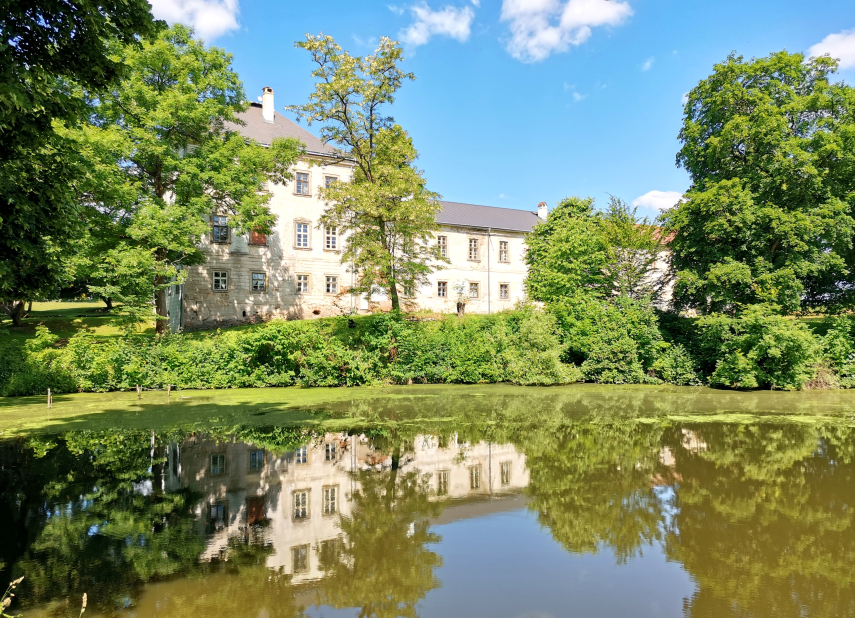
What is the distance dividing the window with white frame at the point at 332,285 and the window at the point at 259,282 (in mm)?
3933

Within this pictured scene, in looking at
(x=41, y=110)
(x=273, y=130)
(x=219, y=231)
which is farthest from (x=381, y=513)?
(x=273, y=130)

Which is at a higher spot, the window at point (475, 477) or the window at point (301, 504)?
the window at point (301, 504)

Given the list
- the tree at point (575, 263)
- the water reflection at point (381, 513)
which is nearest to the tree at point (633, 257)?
the tree at point (575, 263)

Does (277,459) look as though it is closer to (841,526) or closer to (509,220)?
(841,526)

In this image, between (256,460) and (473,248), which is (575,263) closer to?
(473,248)

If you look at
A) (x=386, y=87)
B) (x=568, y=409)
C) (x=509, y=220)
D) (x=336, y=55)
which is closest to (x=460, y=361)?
(x=568, y=409)

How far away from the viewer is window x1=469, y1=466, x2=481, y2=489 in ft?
24.9

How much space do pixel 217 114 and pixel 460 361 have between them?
16.3 metres

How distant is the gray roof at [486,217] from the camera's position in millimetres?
38750

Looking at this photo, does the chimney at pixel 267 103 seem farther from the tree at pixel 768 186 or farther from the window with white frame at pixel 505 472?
the window with white frame at pixel 505 472

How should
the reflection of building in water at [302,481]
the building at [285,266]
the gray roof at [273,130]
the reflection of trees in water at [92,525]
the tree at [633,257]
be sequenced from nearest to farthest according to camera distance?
the reflection of trees in water at [92,525]
the reflection of building in water at [302,481]
the tree at [633,257]
the building at [285,266]
the gray roof at [273,130]

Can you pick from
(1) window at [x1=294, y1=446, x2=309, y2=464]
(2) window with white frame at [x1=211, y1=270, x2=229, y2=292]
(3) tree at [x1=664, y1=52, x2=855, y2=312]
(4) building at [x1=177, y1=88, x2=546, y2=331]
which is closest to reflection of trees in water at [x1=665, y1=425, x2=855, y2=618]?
(1) window at [x1=294, y1=446, x2=309, y2=464]

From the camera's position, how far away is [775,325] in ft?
62.1

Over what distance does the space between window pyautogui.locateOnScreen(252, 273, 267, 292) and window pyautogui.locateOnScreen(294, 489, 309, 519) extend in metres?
25.0
